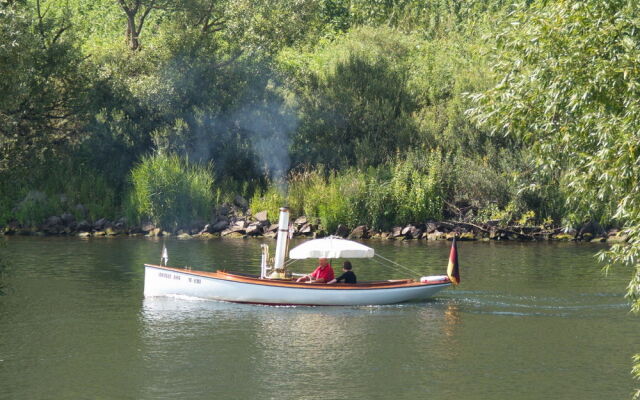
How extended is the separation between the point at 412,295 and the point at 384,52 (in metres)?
31.8

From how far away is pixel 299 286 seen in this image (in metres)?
31.6

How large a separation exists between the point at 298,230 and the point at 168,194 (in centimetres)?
779

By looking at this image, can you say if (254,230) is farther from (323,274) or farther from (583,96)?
(583,96)

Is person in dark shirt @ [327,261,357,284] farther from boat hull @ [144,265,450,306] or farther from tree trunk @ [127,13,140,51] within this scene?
tree trunk @ [127,13,140,51]

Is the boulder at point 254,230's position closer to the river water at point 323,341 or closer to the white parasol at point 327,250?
the river water at point 323,341

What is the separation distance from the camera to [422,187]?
5362 cm

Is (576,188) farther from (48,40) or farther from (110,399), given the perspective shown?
(48,40)

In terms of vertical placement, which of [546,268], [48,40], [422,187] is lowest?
[546,268]

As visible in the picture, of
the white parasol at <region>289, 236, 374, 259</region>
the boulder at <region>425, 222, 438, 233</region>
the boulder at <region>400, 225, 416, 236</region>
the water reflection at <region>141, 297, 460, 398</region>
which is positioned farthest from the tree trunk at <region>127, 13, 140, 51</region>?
the white parasol at <region>289, 236, 374, 259</region>

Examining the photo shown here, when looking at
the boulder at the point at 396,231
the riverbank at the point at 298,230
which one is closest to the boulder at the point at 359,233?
the riverbank at the point at 298,230

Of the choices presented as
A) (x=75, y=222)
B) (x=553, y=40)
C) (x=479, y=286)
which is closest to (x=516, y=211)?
(x=479, y=286)

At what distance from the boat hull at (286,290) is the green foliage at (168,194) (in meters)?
21.2

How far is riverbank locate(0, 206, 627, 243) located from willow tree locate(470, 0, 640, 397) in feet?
103

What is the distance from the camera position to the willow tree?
55.6 feet
